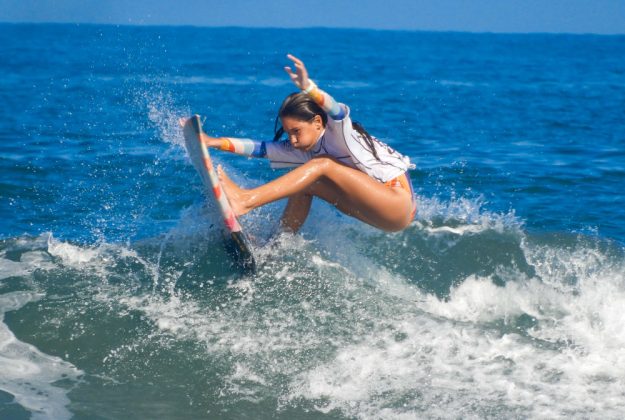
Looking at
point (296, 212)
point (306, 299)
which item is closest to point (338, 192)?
point (296, 212)

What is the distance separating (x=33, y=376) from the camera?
5.85m

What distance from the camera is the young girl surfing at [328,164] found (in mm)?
6395

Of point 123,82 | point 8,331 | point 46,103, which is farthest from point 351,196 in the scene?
point 123,82

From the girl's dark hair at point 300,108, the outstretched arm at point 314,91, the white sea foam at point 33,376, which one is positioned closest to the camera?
the white sea foam at point 33,376

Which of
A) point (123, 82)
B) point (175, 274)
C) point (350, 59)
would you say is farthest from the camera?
point (350, 59)

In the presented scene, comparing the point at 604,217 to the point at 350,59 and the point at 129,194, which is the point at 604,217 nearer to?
the point at 129,194

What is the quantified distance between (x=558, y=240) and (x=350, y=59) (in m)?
30.9

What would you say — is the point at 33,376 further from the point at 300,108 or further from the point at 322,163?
the point at 300,108

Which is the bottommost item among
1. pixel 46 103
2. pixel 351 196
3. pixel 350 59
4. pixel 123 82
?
pixel 351 196

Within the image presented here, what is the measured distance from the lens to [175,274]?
7.50 m

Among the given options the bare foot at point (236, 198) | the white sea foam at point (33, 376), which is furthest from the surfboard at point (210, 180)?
the white sea foam at point (33, 376)

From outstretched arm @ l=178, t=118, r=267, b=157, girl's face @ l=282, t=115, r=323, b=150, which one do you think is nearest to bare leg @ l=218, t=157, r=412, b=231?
girl's face @ l=282, t=115, r=323, b=150

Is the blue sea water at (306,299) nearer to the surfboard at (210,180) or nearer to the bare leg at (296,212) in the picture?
the bare leg at (296,212)

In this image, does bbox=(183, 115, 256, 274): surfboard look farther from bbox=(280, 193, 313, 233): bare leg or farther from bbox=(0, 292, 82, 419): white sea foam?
bbox=(0, 292, 82, 419): white sea foam
